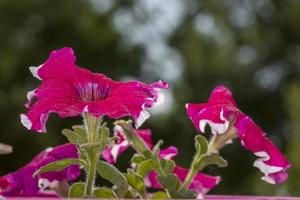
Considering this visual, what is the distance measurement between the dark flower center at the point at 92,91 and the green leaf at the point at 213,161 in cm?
13

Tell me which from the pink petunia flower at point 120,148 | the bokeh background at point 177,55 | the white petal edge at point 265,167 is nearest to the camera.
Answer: the white petal edge at point 265,167

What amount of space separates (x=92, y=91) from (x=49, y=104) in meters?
0.05

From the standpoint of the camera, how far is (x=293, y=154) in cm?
379

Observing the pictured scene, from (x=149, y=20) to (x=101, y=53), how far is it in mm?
872

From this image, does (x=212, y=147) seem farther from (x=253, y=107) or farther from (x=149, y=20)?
(x=149, y=20)

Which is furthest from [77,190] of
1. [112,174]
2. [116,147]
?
[116,147]

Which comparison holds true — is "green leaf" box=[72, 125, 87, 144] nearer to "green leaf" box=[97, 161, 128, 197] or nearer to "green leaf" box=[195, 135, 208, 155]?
"green leaf" box=[97, 161, 128, 197]

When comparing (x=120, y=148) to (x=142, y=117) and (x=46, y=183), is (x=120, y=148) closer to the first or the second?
(x=46, y=183)

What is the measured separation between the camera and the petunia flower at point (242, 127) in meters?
0.77

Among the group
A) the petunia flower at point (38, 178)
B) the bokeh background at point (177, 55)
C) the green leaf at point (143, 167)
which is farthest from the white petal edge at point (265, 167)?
the bokeh background at point (177, 55)

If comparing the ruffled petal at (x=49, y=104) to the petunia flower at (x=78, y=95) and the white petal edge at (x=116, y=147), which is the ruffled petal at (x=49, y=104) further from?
the white petal edge at (x=116, y=147)

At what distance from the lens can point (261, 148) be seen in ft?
2.56

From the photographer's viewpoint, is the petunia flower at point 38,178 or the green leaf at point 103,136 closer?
the green leaf at point 103,136

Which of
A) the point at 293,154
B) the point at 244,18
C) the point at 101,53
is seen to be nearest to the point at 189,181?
the point at 293,154
